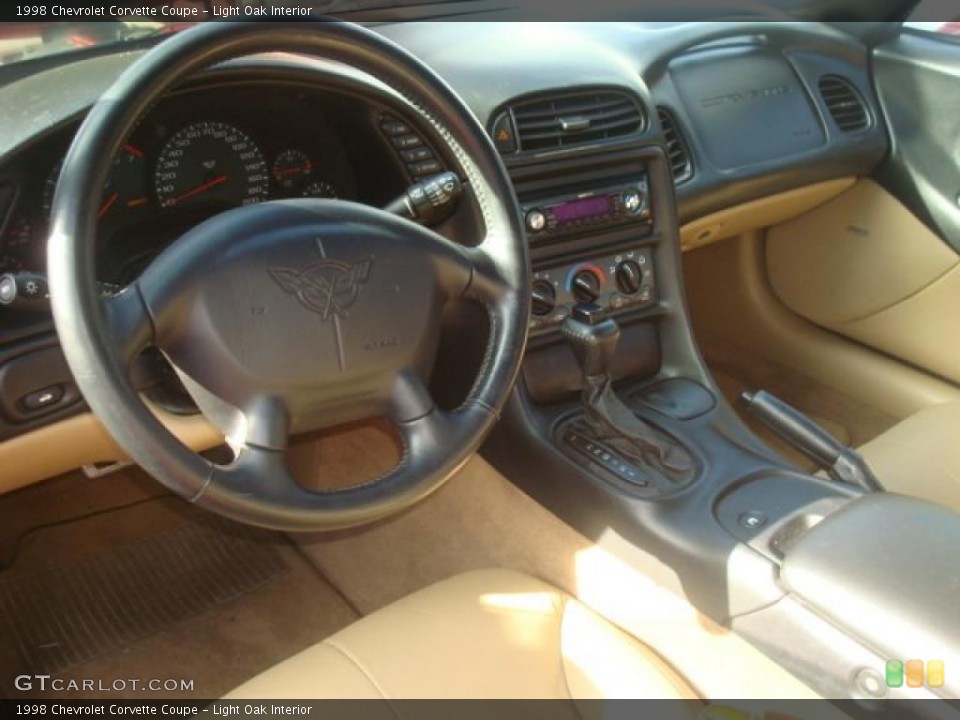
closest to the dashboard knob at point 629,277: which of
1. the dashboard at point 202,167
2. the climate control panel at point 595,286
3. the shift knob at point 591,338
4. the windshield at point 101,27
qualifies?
the climate control panel at point 595,286

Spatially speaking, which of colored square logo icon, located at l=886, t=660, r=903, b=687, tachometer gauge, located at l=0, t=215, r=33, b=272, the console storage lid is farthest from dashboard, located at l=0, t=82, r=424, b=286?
colored square logo icon, located at l=886, t=660, r=903, b=687

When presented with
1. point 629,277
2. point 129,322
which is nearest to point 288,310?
point 129,322

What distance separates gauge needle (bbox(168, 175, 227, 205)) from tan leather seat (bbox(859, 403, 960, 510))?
3.95 ft

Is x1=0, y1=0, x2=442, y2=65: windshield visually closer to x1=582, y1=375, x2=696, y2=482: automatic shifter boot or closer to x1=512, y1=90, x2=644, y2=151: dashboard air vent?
x1=512, y1=90, x2=644, y2=151: dashboard air vent

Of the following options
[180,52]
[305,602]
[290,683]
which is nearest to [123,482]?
[305,602]

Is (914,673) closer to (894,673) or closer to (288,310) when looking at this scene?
(894,673)

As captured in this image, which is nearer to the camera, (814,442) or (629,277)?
(814,442)

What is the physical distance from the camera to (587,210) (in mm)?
1721

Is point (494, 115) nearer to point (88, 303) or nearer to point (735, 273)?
point (88, 303)

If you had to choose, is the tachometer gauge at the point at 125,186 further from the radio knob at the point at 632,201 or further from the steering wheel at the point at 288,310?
the radio knob at the point at 632,201

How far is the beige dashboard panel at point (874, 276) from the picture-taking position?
2303 millimetres

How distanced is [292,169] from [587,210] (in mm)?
507

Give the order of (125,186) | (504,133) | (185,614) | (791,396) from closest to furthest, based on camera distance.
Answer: (125,186) < (504,133) < (185,614) < (791,396)

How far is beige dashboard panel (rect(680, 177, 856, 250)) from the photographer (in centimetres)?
214
